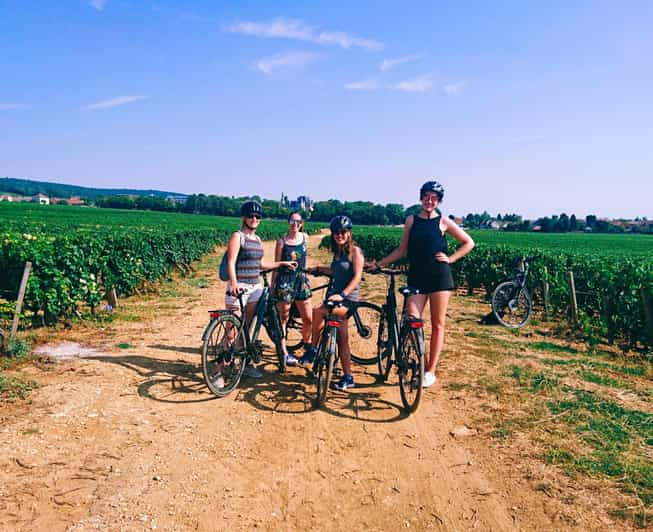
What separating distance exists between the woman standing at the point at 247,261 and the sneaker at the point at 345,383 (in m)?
1.33

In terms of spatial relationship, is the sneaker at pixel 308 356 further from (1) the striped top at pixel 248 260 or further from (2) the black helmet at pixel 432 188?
(2) the black helmet at pixel 432 188

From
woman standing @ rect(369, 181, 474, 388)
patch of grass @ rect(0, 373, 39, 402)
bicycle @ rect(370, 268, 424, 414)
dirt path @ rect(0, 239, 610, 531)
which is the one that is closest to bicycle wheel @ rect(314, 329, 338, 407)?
dirt path @ rect(0, 239, 610, 531)

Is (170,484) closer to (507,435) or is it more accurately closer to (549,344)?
(507,435)

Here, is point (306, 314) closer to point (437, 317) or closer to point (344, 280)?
point (344, 280)

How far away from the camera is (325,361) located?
4.71m

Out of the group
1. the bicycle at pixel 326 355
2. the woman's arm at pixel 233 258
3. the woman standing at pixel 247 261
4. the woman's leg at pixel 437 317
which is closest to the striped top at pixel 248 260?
the woman standing at pixel 247 261

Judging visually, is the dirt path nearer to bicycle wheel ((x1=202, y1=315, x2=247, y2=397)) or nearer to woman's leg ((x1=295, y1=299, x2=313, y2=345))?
bicycle wheel ((x1=202, y1=315, x2=247, y2=397))

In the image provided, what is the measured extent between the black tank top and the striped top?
185 centimetres

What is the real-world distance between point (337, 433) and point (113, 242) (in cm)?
839

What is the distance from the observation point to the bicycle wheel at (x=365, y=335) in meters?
5.62

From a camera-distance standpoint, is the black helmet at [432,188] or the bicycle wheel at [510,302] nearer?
the black helmet at [432,188]

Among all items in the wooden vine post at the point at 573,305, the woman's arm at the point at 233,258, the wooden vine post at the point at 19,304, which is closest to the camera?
the woman's arm at the point at 233,258

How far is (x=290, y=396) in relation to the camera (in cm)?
519

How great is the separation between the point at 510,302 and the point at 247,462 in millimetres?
7871
